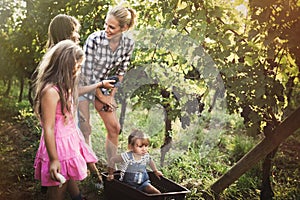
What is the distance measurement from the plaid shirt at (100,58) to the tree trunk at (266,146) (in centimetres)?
104

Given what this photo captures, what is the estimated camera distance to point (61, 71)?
2.81 metres

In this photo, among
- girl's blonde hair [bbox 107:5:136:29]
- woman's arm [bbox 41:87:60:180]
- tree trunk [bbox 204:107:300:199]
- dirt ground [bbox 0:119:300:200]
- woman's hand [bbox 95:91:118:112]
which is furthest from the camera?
dirt ground [bbox 0:119:300:200]

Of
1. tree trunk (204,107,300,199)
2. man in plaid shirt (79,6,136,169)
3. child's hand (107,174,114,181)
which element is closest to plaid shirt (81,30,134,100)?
man in plaid shirt (79,6,136,169)

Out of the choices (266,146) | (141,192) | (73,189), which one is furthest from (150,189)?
(266,146)

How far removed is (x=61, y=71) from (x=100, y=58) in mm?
653

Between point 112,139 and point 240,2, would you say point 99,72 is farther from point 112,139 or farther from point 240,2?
point 240,2

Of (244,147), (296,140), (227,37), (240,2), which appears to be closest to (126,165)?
(227,37)

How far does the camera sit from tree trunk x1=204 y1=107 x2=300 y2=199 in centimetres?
336

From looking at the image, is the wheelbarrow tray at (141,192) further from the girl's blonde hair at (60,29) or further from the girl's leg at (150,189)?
the girl's blonde hair at (60,29)

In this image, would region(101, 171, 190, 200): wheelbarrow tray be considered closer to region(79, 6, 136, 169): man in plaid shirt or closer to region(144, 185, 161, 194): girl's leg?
region(144, 185, 161, 194): girl's leg

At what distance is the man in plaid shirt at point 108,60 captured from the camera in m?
3.29

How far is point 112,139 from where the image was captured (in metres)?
3.66

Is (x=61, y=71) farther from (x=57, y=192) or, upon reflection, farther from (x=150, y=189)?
(x=150, y=189)

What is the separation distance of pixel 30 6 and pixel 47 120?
2522mm
